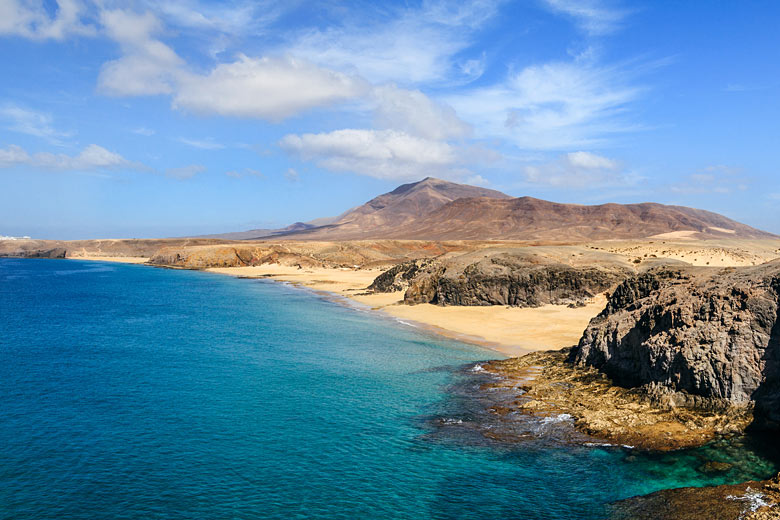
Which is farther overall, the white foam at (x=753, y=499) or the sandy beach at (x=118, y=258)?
the sandy beach at (x=118, y=258)

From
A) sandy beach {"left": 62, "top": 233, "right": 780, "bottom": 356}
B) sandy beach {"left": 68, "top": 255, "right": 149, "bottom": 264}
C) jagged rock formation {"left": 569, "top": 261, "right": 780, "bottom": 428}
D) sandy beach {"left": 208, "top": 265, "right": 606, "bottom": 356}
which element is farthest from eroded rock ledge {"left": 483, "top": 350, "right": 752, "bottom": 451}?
sandy beach {"left": 68, "top": 255, "right": 149, "bottom": 264}

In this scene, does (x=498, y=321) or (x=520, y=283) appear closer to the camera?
(x=498, y=321)

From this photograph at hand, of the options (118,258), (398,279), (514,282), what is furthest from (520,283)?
(118,258)

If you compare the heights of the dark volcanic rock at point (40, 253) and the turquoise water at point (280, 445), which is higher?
the dark volcanic rock at point (40, 253)

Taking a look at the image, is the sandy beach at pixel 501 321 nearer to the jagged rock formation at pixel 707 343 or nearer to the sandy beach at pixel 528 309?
the sandy beach at pixel 528 309

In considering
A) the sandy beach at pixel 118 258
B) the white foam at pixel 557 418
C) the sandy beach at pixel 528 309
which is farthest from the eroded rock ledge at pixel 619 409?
the sandy beach at pixel 118 258

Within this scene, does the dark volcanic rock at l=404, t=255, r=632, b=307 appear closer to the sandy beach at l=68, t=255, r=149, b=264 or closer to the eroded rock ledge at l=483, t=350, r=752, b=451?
the eroded rock ledge at l=483, t=350, r=752, b=451

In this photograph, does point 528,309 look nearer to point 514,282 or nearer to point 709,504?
point 514,282

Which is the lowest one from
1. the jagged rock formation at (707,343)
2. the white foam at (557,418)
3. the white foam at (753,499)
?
the white foam at (557,418)
